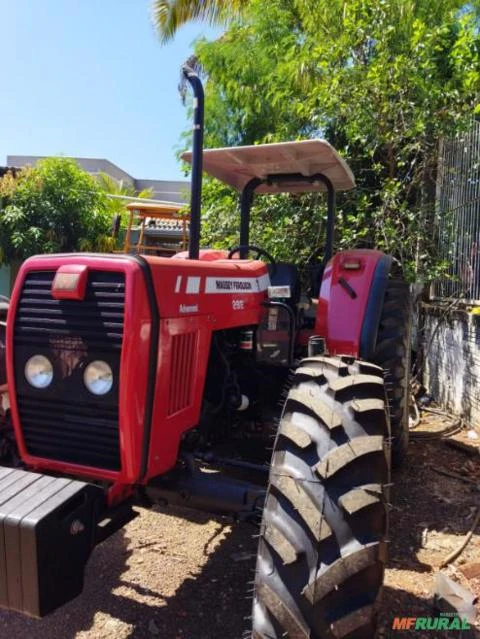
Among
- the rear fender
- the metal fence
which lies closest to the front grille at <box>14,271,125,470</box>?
the rear fender

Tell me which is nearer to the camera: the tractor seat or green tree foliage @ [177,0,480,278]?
the tractor seat

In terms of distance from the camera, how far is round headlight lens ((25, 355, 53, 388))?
7.08 ft

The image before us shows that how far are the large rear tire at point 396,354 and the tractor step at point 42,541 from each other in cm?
203

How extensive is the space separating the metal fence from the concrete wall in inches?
9.9

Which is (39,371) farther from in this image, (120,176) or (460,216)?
(120,176)

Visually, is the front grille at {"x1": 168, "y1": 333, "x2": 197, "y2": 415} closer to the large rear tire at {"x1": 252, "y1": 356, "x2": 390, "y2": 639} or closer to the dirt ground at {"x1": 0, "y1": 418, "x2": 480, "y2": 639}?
the large rear tire at {"x1": 252, "y1": 356, "x2": 390, "y2": 639}

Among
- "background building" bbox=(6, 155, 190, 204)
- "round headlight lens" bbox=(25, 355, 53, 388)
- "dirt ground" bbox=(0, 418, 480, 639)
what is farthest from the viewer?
"background building" bbox=(6, 155, 190, 204)

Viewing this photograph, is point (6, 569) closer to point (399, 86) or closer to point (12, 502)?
point (12, 502)

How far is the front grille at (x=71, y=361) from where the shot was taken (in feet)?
6.72

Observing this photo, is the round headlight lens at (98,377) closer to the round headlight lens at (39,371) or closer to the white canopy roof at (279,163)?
the round headlight lens at (39,371)

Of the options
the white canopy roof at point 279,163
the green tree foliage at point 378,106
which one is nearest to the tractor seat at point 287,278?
the white canopy roof at point 279,163

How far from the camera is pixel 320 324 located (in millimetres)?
3287

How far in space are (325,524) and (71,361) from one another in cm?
109

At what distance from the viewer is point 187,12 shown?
34.9 ft
